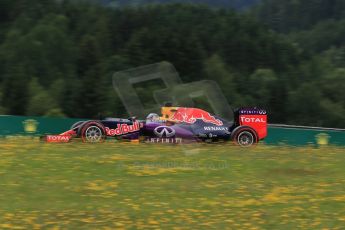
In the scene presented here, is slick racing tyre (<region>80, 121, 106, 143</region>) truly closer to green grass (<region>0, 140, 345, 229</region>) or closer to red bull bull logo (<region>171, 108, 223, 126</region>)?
green grass (<region>0, 140, 345, 229</region>)

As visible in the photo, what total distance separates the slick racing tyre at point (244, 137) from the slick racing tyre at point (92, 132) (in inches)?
175

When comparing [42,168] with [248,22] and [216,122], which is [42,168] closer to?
[216,122]

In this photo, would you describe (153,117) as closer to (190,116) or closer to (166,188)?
(190,116)

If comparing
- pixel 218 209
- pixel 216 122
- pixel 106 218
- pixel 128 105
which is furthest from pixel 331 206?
pixel 128 105

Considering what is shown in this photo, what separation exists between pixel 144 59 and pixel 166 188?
239ft

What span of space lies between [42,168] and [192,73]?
71736mm

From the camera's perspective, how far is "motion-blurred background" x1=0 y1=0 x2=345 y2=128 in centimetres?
7156

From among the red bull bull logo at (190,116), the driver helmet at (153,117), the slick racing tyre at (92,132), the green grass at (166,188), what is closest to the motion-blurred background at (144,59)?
the driver helmet at (153,117)

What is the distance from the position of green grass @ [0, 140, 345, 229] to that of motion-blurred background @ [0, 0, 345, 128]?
1653 inches

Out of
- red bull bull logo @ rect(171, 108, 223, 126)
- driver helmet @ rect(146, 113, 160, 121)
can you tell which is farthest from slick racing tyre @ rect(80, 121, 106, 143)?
red bull bull logo @ rect(171, 108, 223, 126)

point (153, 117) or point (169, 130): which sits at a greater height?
point (153, 117)

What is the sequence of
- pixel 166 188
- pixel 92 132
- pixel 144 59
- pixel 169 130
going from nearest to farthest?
1. pixel 166 188
2. pixel 92 132
3. pixel 169 130
4. pixel 144 59

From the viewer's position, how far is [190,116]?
21297 mm

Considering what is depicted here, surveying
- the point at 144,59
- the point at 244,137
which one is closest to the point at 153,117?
the point at 244,137
